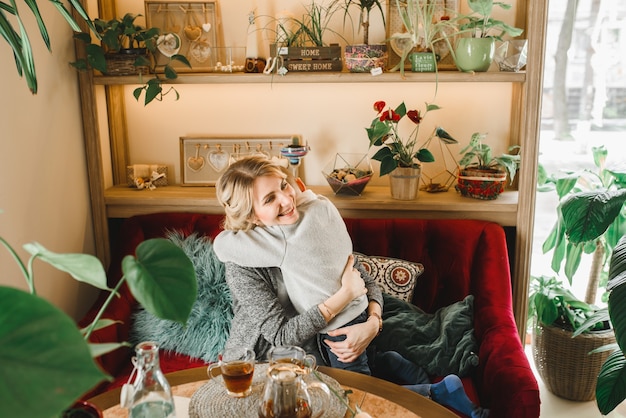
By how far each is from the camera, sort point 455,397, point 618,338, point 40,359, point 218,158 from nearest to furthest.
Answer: point 40,359 < point 618,338 < point 455,397 < point 218,158

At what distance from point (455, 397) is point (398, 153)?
38.6 inches

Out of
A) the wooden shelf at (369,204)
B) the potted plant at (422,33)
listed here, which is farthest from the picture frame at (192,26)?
the potted plant at (422,33)

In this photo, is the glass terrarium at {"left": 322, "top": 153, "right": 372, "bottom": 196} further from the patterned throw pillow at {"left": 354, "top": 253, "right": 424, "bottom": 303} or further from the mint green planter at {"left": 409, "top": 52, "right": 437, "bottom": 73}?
the mint green planter at {"left": 409, "top": 52, "right": 437, "bottom": 73}

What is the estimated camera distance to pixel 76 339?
0.56m

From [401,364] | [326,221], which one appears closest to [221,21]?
[326,221]

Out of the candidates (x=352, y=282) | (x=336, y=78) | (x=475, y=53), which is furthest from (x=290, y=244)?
(x=475, y=53)

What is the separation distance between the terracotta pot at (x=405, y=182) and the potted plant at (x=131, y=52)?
90cm

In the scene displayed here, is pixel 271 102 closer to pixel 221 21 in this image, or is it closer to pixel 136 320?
pixel 221 21

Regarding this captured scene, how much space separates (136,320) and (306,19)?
1.34 meters

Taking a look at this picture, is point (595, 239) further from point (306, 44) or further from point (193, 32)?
point (193, 32)

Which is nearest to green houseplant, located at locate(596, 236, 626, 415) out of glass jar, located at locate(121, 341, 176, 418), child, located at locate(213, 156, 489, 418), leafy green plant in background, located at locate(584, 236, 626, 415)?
leafy green plant in background, located at locate(584, 236, 626, 415)

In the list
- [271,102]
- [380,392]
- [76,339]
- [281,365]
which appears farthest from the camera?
[271,102]

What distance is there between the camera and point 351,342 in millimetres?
1846

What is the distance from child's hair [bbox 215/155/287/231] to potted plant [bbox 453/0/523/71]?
85 centimetres
